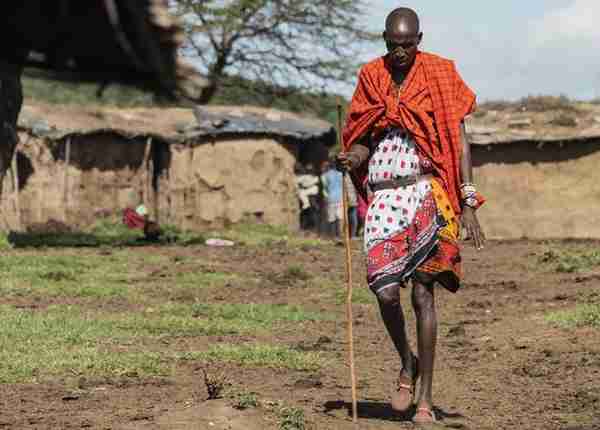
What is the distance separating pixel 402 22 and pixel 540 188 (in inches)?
698

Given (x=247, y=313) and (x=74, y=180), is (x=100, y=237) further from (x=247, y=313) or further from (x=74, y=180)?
(x=247, y=313)

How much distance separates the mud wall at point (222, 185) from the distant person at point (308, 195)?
1282 mm

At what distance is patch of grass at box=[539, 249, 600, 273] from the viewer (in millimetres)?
15430

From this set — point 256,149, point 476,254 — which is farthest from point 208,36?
point 476,254

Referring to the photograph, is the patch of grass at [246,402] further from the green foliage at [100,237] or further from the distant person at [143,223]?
the distant person at [143,223]

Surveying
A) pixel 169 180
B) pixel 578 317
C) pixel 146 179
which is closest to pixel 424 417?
pixel 578 317

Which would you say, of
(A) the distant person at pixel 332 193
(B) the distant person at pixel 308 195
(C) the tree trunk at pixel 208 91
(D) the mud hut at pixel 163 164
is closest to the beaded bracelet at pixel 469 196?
(C) the tree trunk at pixel 208 91

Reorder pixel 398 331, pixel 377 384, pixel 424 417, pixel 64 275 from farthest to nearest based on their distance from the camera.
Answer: pixel 64 275 → pixel 377 384 → pixel 398 331 → pixel 424 417

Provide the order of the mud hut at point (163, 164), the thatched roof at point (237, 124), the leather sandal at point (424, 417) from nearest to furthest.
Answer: the leather sandal at point (424, 417) < the thatched roof at point (237, 124) < the mud hut at point (163, 164)

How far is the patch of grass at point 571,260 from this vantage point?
50.6 feet

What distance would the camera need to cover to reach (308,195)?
28.5 metres

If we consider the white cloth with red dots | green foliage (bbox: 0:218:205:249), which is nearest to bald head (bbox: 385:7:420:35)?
the white cloth with red dots

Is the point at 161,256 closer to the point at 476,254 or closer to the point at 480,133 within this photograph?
the point at 476,254

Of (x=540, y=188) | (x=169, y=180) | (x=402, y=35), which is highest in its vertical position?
(x=402, y=35)
